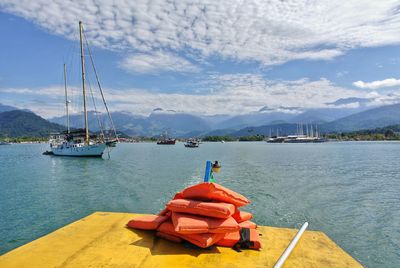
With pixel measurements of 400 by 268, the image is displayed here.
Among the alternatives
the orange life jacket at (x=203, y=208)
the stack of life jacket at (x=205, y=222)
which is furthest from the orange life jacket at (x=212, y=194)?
the orange life jacket at (x=203, y=208)

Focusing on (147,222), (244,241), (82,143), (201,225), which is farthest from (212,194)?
(82,143)

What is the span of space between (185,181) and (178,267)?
21407 millimetres

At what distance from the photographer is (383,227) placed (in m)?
12.4

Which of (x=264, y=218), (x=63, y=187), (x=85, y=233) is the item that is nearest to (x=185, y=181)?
(x=63, y=187)

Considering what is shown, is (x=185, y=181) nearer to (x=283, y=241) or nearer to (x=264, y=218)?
(x=264, y=218)

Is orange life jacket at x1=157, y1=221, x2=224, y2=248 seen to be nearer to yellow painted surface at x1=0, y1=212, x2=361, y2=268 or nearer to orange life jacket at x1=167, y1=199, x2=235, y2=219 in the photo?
yellow painted surface at x1=0, y1=212, x2=361, y2=268

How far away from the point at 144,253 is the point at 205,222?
4.88ft

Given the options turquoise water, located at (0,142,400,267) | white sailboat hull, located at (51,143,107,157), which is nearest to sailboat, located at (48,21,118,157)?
white sailboat hull, located at (51,143,107,157)

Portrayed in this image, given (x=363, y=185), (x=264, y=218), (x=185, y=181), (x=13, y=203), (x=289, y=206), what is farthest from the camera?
(x=185, y=181)

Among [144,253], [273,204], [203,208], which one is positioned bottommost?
[273,204]

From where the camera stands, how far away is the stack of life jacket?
19.8 feet

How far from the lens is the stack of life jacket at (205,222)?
19.8 feet

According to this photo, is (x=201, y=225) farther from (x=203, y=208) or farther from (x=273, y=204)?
(x=273, y=204)

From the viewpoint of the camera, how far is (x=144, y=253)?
224 inches
